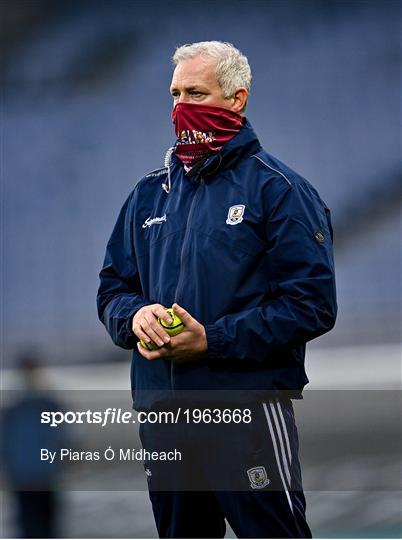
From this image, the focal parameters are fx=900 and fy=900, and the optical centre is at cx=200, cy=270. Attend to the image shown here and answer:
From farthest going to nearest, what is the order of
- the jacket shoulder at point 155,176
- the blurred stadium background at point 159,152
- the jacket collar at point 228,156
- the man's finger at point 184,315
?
1. the blurred stadium background at point 159,152
2. the jacket shoulder at point 155,176
3. the jacket collar at point 228,156
4. the man's finger at point 184,315

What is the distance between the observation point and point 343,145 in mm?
2910

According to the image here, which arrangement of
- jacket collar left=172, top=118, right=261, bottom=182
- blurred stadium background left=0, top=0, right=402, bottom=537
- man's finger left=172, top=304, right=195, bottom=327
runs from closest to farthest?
man's finger left=172, top=304, right=195, bottom=327 → jacket collar left=172, top=118, right=261, bottom=182 → blurred stadium background left=0, top=0, right=402, bottom=537

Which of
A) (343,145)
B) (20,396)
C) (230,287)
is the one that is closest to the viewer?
(230,287)

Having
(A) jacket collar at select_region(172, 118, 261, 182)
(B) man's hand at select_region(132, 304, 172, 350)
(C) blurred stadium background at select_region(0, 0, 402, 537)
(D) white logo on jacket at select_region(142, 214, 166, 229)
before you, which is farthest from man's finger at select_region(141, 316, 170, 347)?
(C) blurred stadium background at select_region(0, 0, 402, 537)

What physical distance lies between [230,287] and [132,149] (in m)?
1.23

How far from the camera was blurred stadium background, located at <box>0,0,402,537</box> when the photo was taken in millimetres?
2805

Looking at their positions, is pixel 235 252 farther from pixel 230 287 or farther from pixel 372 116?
pixel 372 116

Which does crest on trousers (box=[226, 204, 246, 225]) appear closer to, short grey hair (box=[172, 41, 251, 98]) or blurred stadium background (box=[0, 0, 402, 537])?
short grey hair (box=[172, 41, 251, 98])

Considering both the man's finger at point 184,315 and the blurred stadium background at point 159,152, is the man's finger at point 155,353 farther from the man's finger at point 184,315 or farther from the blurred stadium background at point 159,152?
the blurred stadium background at point 159,152

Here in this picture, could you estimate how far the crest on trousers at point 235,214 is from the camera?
6.02 ft

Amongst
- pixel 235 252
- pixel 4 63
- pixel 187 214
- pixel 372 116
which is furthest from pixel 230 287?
pixel 4 63

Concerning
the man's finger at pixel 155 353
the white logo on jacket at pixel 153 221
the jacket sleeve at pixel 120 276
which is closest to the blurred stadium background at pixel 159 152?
the jacket sleeve at pixel 120 276

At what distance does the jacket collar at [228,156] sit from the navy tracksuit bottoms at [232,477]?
1.63 feet

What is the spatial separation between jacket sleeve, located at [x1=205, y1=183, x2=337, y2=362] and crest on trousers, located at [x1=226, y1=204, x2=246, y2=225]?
2.2 inches
